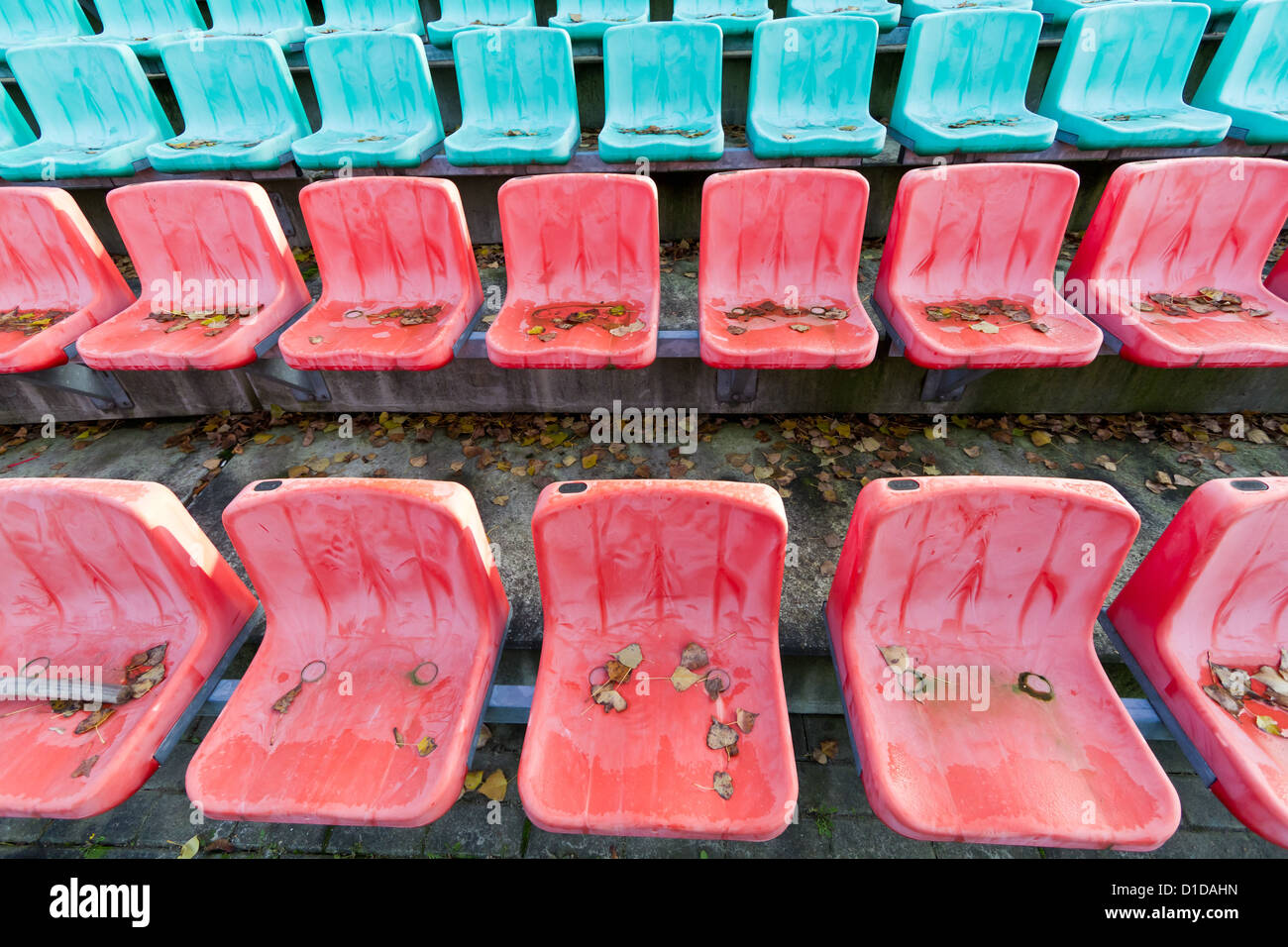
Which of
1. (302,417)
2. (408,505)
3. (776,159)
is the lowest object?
(302,417)

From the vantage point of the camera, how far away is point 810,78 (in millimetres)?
3938

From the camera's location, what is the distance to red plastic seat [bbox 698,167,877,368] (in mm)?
2434

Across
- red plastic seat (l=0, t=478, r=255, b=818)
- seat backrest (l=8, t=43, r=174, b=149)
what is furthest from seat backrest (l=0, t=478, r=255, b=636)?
seat backrest (l=8, t=43, r=174, b=149)

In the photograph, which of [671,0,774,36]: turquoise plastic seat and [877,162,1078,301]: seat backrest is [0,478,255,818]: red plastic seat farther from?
[671,0,774,36]: turquoise plastic seat

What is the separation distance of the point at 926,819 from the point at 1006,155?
389cm

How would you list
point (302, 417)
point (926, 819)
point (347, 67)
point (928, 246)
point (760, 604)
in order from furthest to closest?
point (347, 67) < point (302, 417) < point (928, 246) < point (760, 604) < point (926, 819)

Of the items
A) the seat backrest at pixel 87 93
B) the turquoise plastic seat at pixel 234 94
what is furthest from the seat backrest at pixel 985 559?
the seat backrest at pixel 87 93

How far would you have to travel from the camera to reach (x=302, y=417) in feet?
10.4

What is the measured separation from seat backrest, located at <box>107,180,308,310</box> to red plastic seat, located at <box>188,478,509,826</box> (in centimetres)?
184

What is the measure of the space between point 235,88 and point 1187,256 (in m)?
5.85

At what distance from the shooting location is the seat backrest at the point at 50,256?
2781 millimetres

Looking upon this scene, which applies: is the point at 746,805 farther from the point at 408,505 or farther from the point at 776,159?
the point at 776,159

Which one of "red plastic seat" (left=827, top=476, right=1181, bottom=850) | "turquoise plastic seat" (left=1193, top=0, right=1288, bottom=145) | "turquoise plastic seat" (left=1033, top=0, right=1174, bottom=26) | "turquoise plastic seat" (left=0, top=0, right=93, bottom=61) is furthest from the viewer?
"turquoise plastic seat" (left=0, top=0, right=93, bottom=61)
